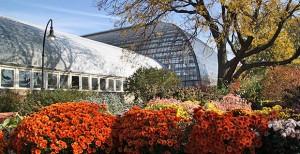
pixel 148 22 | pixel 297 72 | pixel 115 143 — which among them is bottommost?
pixel 115 143

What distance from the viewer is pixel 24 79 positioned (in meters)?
27.0

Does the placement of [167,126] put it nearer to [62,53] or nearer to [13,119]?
[13,119]

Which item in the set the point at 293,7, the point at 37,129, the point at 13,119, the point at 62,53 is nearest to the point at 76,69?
the point at 62,53

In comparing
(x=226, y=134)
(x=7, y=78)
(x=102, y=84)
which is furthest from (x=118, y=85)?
(x=226, y=134)

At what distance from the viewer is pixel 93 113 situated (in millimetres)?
8148

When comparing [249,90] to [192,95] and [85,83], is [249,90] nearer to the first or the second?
[192,95]

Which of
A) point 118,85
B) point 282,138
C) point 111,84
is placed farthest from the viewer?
point 118,85

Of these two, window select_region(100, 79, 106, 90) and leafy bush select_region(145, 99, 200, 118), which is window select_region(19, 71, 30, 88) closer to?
window select_region(100, 79, 106, 90)

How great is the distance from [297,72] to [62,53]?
1618 centimetres

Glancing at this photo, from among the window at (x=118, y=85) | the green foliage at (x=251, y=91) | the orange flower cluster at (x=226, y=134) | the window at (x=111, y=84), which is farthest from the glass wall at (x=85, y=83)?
the orange flower cluster at (x=226, y=134)

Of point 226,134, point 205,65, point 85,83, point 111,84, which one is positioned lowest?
point 226,134

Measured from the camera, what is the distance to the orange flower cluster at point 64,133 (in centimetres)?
735

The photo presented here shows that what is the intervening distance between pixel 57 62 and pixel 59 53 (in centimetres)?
102

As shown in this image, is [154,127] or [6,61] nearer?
[154,127]
